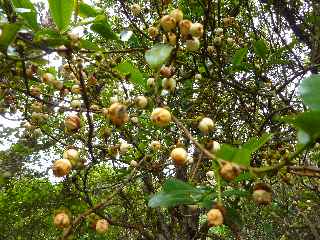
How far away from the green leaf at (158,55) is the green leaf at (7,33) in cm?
27

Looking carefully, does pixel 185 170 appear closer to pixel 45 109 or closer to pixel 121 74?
pixel 45 109

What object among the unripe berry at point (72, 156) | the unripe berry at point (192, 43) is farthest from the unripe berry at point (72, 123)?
the unripe berry at point (192, 43)

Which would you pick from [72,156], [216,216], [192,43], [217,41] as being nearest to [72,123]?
[72,156]

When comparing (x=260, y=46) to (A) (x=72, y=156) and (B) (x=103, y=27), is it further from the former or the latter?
(A) (x=72, y=156)

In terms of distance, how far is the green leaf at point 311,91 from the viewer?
2.34 feet

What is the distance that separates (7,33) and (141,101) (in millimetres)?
364

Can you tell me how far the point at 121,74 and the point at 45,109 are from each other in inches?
A: 22.7

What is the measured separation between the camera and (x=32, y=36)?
42.3 inches

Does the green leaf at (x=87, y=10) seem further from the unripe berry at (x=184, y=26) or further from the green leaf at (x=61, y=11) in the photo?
the unripe berry at (x=184, y=26)

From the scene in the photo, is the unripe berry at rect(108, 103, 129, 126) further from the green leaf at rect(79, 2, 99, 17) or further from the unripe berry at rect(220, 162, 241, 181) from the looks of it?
the green leaf at rect(79, 2, 99, 17)

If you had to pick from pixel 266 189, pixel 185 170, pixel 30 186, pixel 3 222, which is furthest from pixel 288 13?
pixel 3 222

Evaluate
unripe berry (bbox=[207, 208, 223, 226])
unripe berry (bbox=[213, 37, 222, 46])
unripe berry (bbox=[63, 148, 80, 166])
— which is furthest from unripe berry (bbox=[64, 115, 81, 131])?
unripe berry (bbox=[213, 37, 222, 46])

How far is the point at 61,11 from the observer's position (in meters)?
1.04

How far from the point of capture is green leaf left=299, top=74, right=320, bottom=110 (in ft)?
2.34
